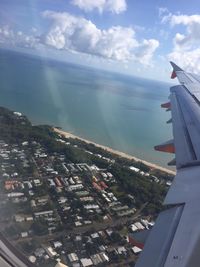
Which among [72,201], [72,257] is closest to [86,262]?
[72,257]

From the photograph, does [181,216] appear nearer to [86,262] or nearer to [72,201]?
[86,262]

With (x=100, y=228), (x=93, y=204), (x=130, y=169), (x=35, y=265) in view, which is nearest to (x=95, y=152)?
(x=130, y=169)

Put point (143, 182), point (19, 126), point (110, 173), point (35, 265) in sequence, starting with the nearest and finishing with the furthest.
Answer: point (35, 265) < point (143, 182) < point (110, 173) < point (19, 126)

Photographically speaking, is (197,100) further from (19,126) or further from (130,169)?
(19,126)

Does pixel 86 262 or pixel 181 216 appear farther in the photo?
pixel 86 262

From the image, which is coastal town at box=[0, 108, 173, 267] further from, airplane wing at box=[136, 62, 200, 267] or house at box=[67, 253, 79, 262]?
airplane wing at box=[136, 62, 200, 267]

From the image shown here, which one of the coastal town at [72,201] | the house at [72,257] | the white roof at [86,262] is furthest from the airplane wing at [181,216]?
the house at [72,257]
